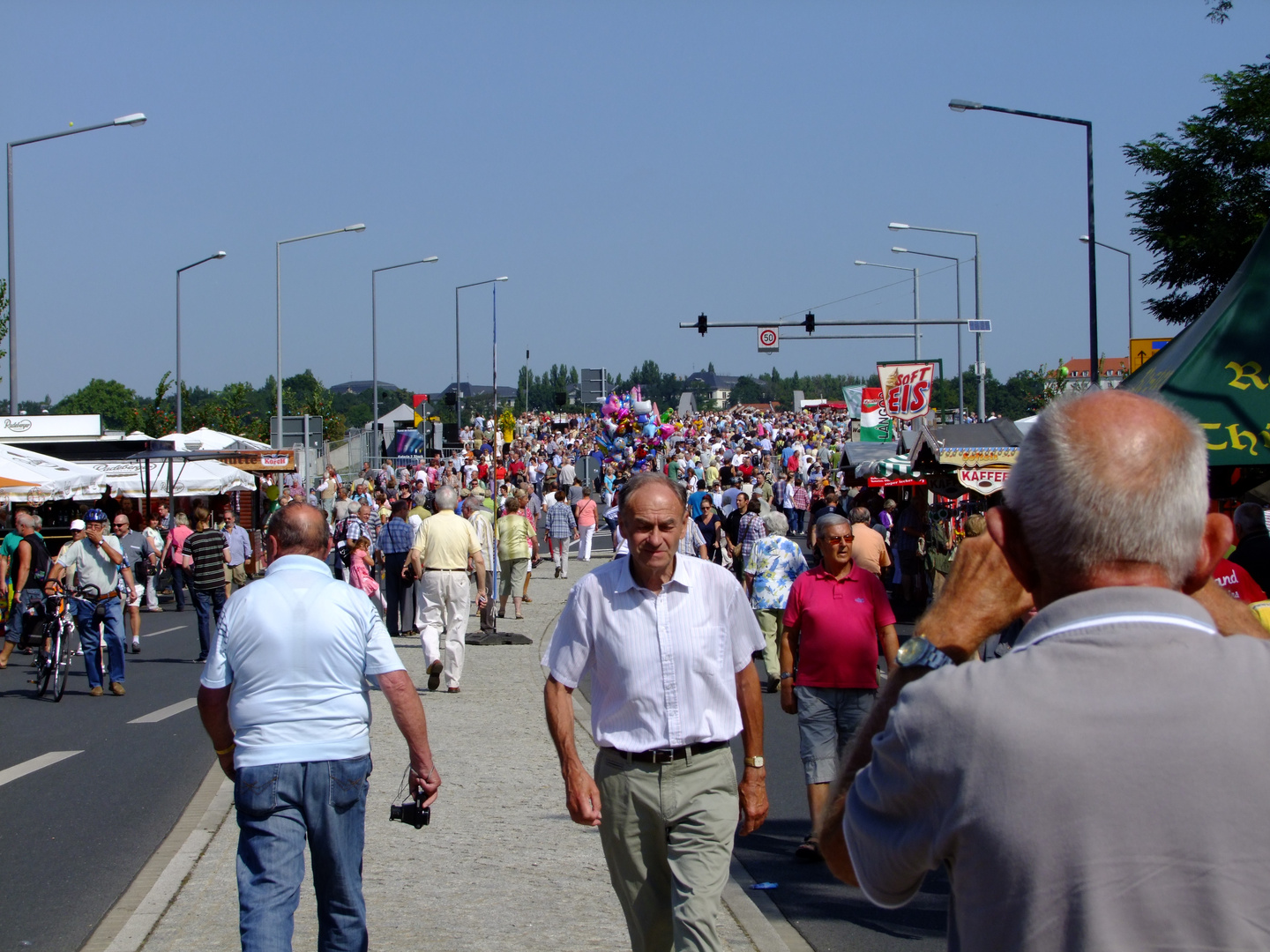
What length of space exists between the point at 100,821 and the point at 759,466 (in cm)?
3612

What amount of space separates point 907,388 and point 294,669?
75.1 ft

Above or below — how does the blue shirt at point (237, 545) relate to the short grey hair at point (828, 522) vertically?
below

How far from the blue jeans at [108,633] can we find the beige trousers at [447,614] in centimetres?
317

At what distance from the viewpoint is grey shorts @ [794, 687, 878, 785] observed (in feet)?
21.9

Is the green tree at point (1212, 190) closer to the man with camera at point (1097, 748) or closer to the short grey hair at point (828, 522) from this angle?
the short grey hair at point (828, 522)

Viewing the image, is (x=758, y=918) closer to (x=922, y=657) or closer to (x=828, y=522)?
(x=828, y=522)

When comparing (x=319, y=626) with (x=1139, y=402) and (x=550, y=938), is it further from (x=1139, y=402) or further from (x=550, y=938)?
(x=1139, y=402)

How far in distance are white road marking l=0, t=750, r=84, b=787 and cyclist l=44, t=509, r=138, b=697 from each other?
3.17m

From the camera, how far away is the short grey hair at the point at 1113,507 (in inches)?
68.4

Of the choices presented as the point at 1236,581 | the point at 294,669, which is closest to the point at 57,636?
the point at 294,669

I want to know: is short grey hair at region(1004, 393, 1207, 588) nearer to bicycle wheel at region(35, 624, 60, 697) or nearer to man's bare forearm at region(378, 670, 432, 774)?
man's bare forearm at region(378, 670, 432, 774)

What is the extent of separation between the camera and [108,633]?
13125 millimetres

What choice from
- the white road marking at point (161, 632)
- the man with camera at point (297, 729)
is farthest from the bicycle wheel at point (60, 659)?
the man with camera at point (297, 729)

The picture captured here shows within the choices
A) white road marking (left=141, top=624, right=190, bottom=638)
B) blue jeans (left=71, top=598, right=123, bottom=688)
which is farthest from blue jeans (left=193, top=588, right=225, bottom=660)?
white road marking (left=141, top=624, right=190, bottom=638)
